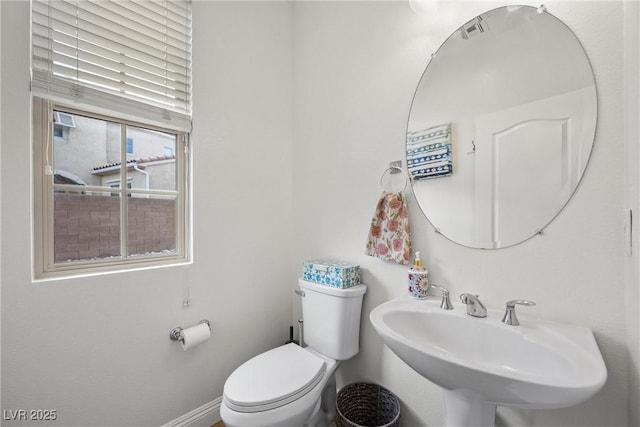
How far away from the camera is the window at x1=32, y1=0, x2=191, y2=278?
43.1 inches

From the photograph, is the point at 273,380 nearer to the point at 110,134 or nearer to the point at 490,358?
the point at 490,358

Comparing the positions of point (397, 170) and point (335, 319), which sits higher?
point (397, 170)

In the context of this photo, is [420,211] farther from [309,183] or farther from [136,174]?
[136,174]

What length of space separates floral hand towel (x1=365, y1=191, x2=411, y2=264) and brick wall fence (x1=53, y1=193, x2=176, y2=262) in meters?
1.07

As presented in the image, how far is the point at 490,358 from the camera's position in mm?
932

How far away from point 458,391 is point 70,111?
1.80 m

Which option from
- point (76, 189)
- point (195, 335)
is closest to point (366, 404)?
point (195, 335)

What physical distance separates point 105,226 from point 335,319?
1.18 meters

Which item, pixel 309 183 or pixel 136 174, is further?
pixel 309 183

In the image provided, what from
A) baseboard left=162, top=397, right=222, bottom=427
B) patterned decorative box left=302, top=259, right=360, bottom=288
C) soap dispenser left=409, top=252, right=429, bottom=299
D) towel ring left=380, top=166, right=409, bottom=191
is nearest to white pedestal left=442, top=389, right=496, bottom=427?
soap dispenser left=409, top=252, right=429, bottom=299

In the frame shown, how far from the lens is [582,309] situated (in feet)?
2.88

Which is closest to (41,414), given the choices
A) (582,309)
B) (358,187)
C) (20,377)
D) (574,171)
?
(20,377)

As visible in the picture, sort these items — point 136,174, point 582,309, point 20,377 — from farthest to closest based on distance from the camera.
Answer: point 136,174
point 20,377
point 582,309

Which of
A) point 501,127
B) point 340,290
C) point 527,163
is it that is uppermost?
point 501,127
